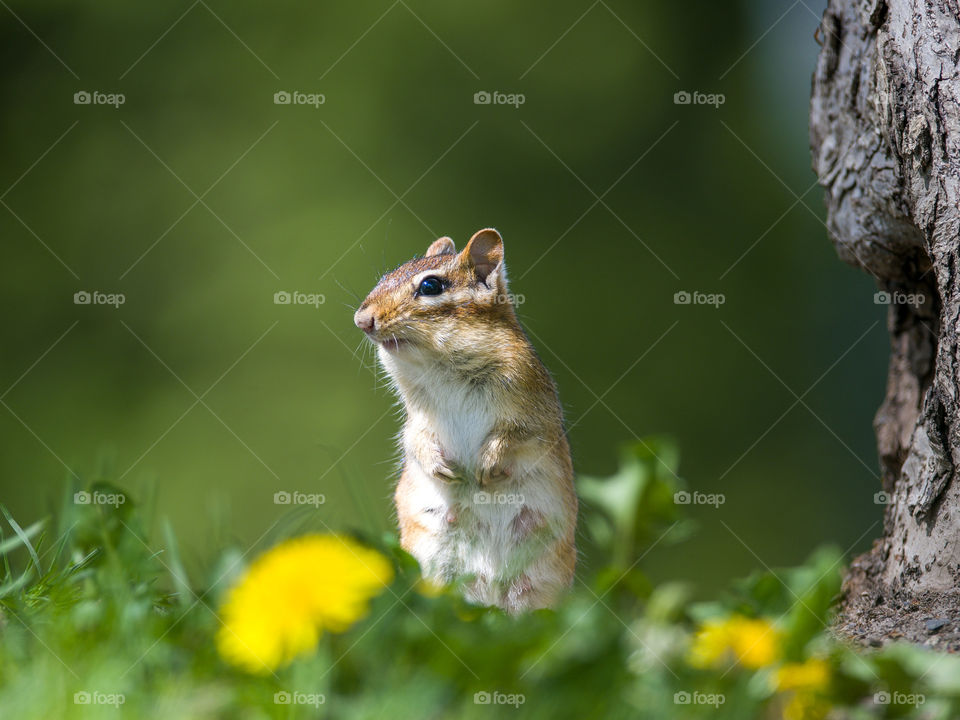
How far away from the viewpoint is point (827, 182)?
350cm

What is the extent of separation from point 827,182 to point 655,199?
2919 mm

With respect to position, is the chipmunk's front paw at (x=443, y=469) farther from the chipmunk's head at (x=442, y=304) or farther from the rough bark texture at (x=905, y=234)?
the rough bark texture at (x=905, y=234)

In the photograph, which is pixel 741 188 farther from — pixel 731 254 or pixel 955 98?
pixel 955 98

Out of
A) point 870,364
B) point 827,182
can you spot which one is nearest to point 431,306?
point 827,182
